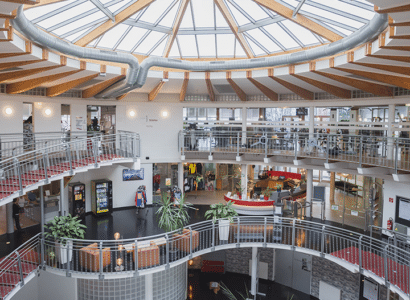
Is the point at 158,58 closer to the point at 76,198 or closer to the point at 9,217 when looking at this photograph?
the point at 76,198

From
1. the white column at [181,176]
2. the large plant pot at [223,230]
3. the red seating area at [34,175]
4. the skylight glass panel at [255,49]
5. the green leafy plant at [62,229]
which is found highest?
the skylight glass panel at [255,49]

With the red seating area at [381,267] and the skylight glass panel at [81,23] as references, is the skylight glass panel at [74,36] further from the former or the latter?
the red seating area at [381,267]

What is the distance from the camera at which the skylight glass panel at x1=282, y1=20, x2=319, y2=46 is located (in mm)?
11078

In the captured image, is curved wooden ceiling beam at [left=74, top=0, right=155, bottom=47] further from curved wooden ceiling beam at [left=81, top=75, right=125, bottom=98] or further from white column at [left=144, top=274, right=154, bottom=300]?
white column at [left=144, top=274, right=154, bottom=300]

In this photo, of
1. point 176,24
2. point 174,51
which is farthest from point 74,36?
point 174,51

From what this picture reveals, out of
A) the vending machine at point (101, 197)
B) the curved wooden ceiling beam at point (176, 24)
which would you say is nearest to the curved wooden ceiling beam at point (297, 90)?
the curved wooden ceiling beam at point (176, 24)

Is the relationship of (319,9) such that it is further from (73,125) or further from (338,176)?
(73,125)

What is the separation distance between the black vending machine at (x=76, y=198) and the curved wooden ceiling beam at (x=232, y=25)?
979 centimetres

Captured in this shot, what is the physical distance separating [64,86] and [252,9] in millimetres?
8516

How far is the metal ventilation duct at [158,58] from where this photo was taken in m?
7.52

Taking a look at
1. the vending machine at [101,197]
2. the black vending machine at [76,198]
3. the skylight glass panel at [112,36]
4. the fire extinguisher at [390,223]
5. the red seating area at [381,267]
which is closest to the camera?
the red seating area at [381,267]

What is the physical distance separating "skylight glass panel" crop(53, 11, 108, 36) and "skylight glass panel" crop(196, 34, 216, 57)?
4.15 metres

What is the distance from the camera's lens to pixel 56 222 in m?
11.1

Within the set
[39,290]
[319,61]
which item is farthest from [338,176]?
[39,290]
